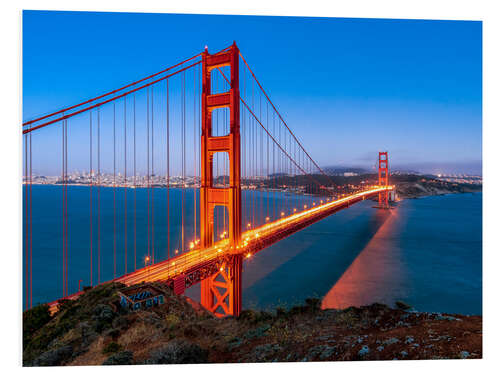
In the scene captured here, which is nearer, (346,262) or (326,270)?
(326,270)

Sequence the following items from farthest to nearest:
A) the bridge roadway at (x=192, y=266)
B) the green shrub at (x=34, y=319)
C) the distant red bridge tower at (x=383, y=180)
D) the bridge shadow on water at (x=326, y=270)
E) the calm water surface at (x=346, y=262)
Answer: the distant red bridge tower at (x=383, y=180)
the bridge shadow on water at (x=326, y=270)
the calm water surface at (x=346, y=262)
the bridge roadway at (x=192, y=266)
the green shrub at (x=34, y=319)

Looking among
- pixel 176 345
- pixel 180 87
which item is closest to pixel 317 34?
pixel 180 87

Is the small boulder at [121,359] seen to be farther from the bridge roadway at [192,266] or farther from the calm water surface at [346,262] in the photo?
the calm water surface at [346,262]

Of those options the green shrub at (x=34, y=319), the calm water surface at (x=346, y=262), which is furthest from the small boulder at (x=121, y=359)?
the calm water surface at (x=346, y=262)

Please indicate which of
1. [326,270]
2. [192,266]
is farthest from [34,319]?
[326,270]

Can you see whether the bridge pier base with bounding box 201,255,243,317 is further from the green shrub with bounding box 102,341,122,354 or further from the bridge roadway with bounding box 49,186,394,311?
the green shrub with bounding box 102,341,122,354

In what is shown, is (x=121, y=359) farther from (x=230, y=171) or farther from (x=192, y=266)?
(x=230, y=171)
